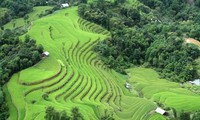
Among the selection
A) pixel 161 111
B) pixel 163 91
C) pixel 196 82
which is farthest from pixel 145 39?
pixel 161 111

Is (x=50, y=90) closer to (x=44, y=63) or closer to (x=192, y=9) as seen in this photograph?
(x=44, y=63)

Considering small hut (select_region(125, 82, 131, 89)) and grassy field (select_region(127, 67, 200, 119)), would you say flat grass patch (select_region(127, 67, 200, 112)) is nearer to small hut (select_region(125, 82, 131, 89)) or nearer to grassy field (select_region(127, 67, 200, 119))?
grassy field (select_region(127, 67, 200, 119))

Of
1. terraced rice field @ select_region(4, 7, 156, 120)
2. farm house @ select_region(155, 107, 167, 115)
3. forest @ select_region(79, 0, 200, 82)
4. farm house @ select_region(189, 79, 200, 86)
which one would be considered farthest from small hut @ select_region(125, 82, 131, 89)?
farm house @ select_region(189, 79, 200, 86)

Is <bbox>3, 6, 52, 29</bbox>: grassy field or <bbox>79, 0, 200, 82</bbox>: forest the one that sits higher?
<bbox>79, 0, 200, 82</bbox>: forest

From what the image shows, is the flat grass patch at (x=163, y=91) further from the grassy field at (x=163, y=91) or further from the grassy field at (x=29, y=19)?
the grassy field at (x=29, y=19)

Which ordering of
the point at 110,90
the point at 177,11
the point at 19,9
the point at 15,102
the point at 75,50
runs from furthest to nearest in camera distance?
the point at 177,11 → the point at 19,9 → the point at 75,50 → the point at 110,90 → the point at 15,102

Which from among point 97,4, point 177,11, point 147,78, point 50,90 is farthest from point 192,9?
point 50,90
